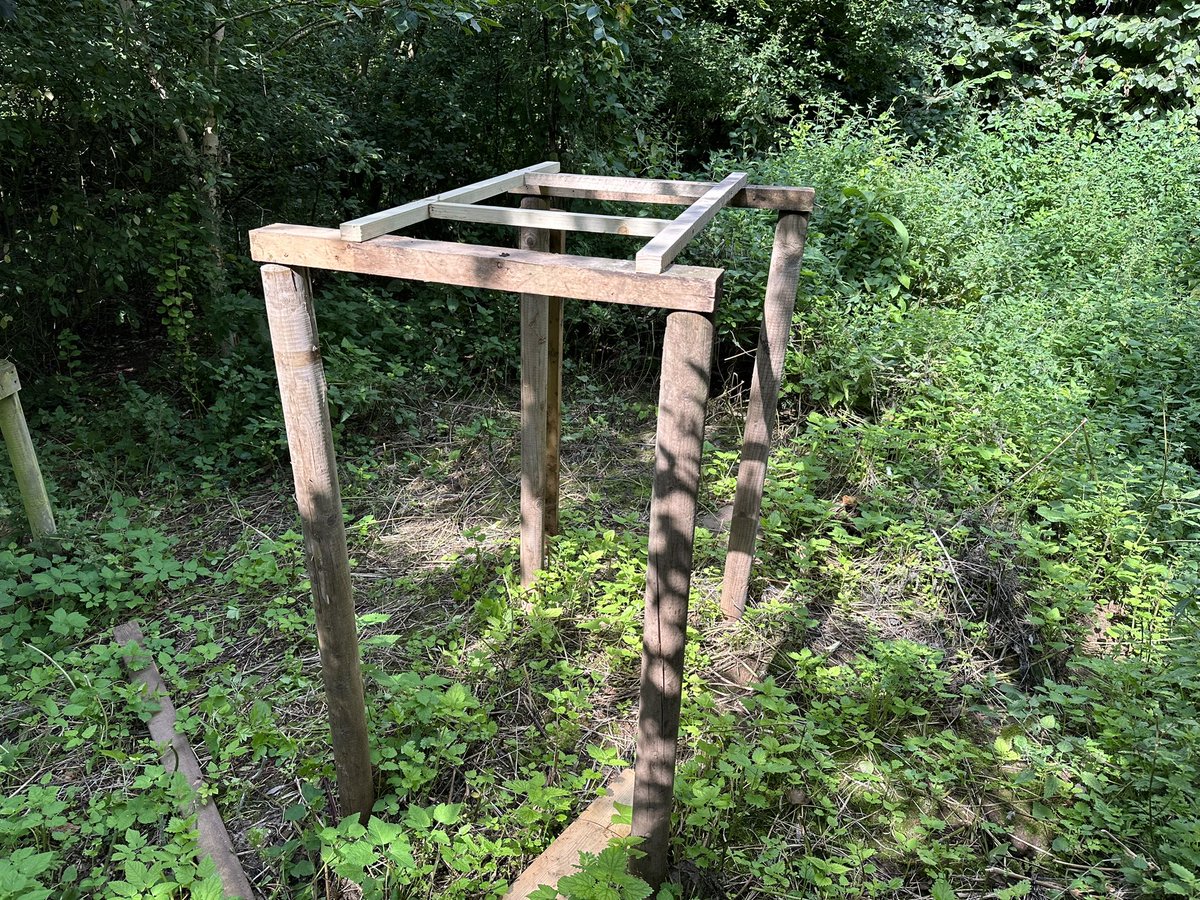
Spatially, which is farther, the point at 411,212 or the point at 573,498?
the point at 573,498

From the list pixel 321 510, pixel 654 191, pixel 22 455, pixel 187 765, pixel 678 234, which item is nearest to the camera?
pixel 678 234

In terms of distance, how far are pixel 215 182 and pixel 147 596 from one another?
2262mm

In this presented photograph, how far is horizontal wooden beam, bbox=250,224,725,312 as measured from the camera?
1.51 metres

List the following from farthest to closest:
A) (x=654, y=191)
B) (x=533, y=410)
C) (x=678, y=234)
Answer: (x=533, y=410) < (x=654, y=191) < (x=678, y=234)

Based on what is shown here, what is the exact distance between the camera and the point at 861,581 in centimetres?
320

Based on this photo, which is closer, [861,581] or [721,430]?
[861,581]

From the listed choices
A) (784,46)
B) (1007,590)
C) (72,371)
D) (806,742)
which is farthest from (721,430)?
(784,46)

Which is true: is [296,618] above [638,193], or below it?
below

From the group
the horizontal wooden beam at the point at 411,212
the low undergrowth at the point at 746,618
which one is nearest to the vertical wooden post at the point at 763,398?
the low undergrowth at the point at 746,618

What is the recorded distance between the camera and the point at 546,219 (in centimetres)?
205

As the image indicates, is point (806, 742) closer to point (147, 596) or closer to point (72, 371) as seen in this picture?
point (147, 596)

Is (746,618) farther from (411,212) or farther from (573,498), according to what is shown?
(411,212)

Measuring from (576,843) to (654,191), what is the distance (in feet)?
7.00

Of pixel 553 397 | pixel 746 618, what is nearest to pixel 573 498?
pixel 553 397
